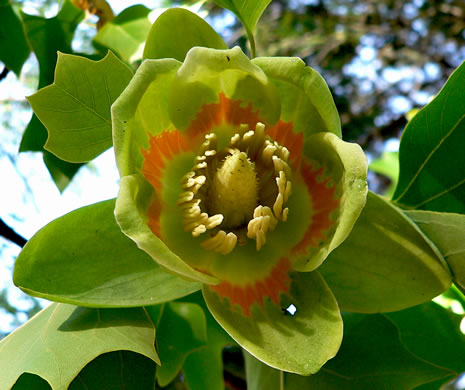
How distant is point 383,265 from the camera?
770 mm

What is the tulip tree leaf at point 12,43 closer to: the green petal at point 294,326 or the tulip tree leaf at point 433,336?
the green petal at point 294,326

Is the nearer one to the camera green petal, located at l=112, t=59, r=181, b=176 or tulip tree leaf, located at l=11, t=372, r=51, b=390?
green petal, located at l=112, t=59, r=181, b=176

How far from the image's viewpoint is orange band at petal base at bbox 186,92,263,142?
2.68ft

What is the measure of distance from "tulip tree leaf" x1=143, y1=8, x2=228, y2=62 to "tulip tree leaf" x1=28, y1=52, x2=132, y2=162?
54 mm

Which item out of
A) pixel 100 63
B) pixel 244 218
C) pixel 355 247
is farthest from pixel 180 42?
pixel 355 247

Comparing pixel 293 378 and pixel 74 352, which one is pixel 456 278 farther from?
pixel 74 352

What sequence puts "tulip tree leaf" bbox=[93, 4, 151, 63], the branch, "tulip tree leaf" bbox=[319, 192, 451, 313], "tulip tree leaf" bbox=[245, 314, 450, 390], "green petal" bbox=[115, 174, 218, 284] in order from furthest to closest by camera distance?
"tulip tree leaf" bbox=[93, 4, 151, 63] → the branch → "tulip tree leaf" bbox=[245, 314, 450, 390] → "tulip tree leaf" bbox=[319, 192, 451, 313] → "green petal" bbox=[115, 174, 218, 284]

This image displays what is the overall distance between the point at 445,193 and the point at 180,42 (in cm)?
46

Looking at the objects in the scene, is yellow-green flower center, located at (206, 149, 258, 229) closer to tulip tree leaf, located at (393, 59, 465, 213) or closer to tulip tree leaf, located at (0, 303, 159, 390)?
tulip tree leaf, located at (0, 303, 159, 390)

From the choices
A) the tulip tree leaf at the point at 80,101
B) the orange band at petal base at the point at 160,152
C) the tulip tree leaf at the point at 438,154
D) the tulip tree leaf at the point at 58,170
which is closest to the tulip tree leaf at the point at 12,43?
the tulip tree leaf at the point at 58,170

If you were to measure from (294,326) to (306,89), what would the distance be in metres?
0.29

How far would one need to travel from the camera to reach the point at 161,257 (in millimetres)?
645

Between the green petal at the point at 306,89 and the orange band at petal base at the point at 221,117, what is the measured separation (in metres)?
0.06

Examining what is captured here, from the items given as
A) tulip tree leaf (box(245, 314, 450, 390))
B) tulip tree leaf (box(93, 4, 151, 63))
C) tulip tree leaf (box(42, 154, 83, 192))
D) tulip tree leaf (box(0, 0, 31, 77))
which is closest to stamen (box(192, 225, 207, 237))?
A: tulip tree leaf (box(245, 314, 450, 390))
